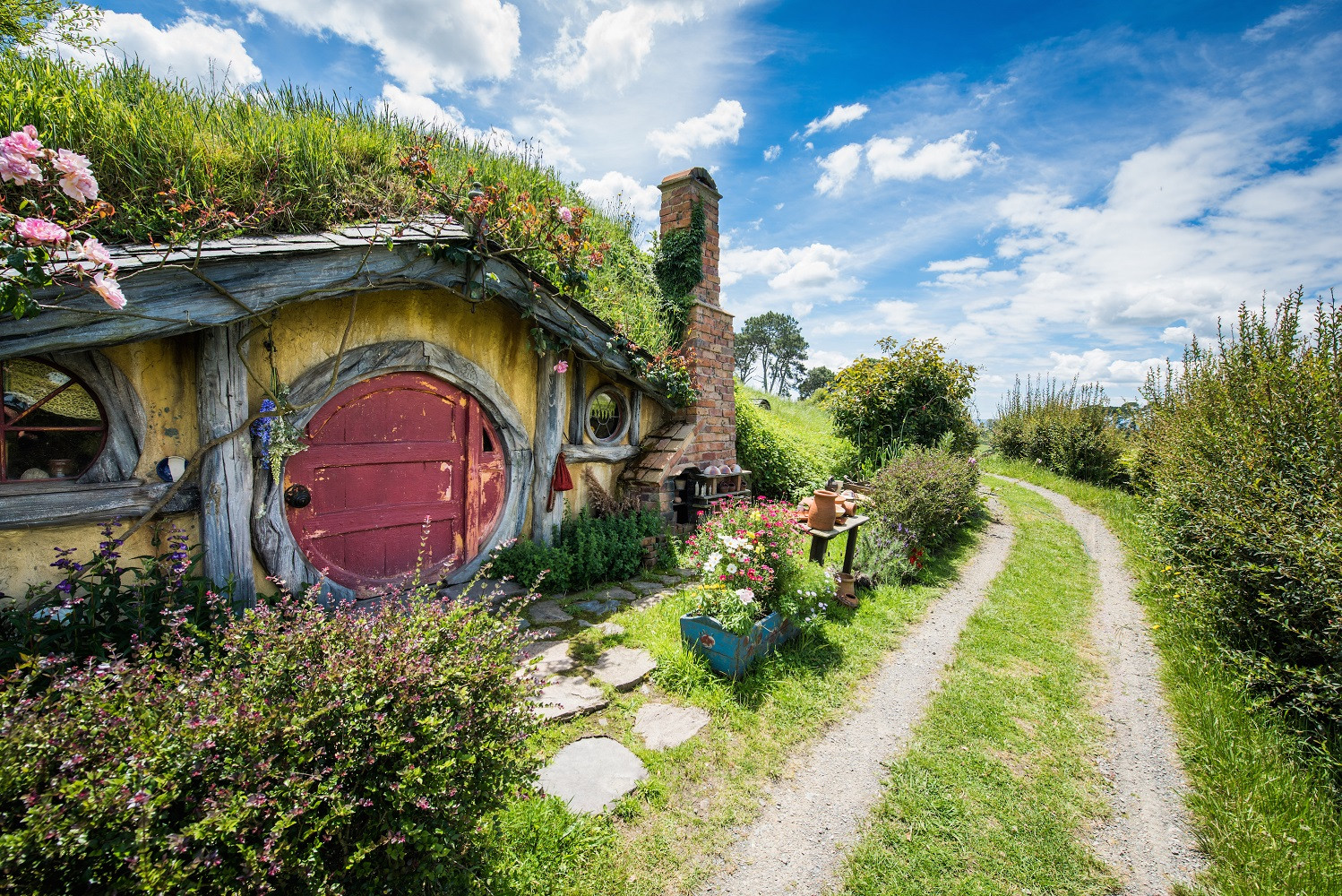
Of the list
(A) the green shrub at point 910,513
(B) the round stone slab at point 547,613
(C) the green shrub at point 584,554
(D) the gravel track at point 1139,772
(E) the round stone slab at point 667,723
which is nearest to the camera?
(D) the gravel track at point 1139,772

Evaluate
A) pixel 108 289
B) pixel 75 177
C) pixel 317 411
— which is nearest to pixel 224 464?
pixel 317 411

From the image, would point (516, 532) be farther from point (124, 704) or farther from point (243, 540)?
point (124, 704)

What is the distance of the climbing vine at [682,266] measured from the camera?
7586 millimetres

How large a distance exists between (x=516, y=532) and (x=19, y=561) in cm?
335

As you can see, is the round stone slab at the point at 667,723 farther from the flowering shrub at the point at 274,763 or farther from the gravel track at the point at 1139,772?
the gravel track at the point at 1139,772

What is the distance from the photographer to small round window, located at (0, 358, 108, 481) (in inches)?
124

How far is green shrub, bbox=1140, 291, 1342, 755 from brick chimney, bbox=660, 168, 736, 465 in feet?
16.6

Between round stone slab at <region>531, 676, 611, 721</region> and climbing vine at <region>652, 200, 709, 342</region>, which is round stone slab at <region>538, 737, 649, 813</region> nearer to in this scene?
round stone slab at <region>531, 676, 611, 721</region>

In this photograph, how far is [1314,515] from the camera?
4004mm

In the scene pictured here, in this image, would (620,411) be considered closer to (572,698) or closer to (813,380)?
(572,698)

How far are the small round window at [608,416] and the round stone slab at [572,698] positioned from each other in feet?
10.4

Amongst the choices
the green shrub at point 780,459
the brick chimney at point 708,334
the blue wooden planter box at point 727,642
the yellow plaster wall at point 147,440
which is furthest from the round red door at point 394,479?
the green shrub at point 780,459

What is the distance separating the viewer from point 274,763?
69.6 inches

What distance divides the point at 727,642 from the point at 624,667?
83 centimetres
